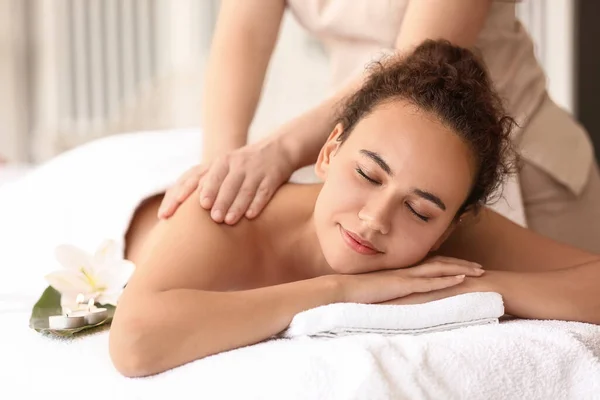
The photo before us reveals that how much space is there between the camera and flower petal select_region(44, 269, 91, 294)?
4.31ft

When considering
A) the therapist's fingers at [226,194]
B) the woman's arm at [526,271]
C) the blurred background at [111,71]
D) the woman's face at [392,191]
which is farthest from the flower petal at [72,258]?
the blurred background at [111,71]

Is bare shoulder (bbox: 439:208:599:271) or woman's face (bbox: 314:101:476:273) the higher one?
woman's face (bbox: 314:101:476:273)

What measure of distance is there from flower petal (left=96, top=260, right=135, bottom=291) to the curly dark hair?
40 centimetres

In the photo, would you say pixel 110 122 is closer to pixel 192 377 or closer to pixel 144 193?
pixel 144 193

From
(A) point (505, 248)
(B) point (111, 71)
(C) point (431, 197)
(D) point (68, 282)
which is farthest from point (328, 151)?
(B) point (111, 71)

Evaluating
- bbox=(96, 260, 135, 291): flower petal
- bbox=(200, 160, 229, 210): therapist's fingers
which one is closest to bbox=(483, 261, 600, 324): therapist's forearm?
bbox=(200, 160, 229, 210): therapist's fingers

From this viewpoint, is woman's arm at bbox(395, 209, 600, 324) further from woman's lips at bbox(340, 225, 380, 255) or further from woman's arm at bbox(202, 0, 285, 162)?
woman's arm at bbox(202, 0, 285, 162)

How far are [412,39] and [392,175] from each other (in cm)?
41

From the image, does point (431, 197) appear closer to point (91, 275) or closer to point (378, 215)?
point (378, 215)

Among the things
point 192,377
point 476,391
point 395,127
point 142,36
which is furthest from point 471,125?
point 142,36

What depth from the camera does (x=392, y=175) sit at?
1.20 m

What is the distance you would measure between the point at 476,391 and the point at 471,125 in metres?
0.45

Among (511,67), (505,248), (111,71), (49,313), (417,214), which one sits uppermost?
(511,67)

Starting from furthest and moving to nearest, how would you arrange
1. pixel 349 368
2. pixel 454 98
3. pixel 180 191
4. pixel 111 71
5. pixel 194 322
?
pixel 111 71 < pixel 180 191 < pixel 454 98 < pixel 194 322 < pixel 349 368
